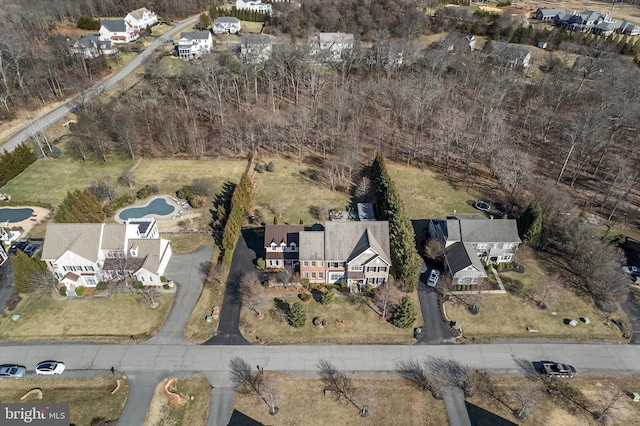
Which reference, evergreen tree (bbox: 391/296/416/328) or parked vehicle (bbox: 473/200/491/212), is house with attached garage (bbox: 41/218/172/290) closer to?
evergreen tree (bbox: 391/296/416/328)

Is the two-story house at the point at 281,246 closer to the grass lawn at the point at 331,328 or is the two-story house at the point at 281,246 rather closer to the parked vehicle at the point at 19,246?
the grass lawn at the point at 331,328

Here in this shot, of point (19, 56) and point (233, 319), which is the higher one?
point (19, 56)

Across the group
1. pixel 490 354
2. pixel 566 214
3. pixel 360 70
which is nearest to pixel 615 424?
pixel 490 354

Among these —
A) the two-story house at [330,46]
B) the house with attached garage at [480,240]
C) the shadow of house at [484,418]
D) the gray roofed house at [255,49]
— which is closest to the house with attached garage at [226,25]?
the gray roofed house at [255,49]

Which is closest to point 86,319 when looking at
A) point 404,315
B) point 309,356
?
point 309,356

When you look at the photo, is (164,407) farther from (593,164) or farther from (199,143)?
(593,164)

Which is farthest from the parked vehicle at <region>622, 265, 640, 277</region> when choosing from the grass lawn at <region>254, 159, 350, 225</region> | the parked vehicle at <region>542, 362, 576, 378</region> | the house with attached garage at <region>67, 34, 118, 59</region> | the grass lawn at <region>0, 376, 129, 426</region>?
the house with attached garage at <region>67, 34, 118, 59</region>

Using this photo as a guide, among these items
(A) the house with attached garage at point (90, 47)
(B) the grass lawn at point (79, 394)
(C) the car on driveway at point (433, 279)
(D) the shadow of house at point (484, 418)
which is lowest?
(B) the grass lawn at point (79, 394)
